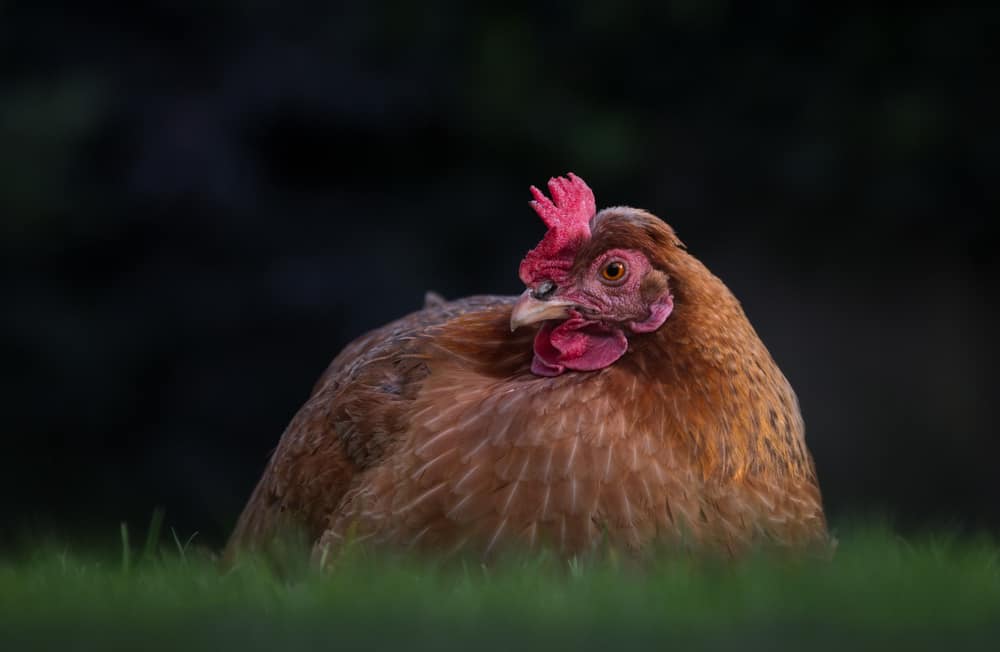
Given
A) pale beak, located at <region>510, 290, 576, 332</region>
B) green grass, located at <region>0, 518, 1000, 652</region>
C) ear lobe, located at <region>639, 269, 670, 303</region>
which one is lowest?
green grass, located at <region>0, 518, 1000, 652</region>

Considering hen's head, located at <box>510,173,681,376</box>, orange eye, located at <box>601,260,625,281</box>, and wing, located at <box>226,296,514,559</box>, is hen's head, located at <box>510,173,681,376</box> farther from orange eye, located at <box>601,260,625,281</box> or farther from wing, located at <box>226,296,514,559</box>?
wing, located at <box>226,296,514,559</box>

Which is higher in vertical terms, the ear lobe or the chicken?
the ear lobe

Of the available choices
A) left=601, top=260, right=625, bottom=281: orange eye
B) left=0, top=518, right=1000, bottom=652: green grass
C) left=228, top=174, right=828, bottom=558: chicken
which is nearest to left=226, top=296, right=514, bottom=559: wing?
left=228, top=174, right=828, bottom=558: chicken

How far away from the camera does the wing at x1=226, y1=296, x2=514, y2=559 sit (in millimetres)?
3424

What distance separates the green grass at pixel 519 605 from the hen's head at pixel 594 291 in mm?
572

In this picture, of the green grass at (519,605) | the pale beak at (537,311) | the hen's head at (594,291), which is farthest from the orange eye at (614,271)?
the green grass at (519,605)

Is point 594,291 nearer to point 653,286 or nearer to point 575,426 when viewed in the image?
point 653,286

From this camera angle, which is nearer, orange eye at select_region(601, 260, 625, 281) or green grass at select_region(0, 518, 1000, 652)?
green grass at select_region(0, 518, 1000, 652)

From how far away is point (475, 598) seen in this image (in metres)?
2.56

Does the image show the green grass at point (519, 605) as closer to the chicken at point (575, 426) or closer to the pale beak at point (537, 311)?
the chicken at point (575, 426)

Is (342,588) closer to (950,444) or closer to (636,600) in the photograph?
(636,600)

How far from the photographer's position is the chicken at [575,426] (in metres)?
3.09

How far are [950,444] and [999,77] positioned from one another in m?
1.82

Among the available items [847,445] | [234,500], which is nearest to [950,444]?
[847,445]
